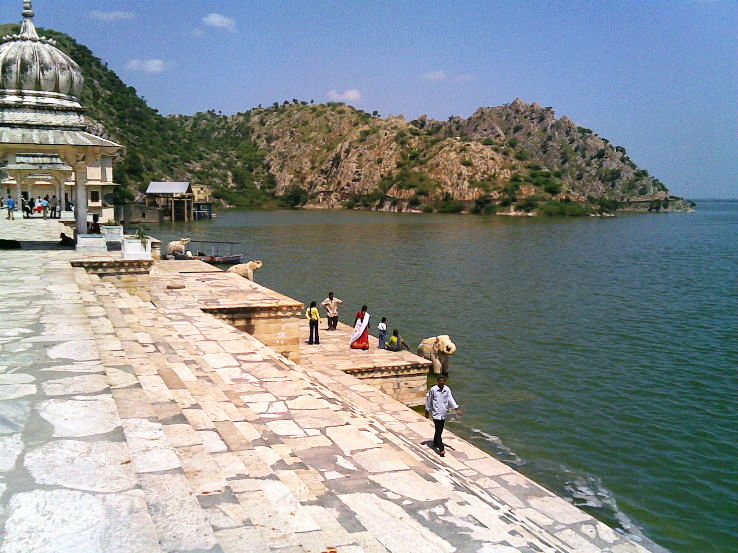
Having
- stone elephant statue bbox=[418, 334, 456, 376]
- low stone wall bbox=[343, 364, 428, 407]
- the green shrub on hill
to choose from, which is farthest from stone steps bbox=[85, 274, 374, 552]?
the green shrub on hill

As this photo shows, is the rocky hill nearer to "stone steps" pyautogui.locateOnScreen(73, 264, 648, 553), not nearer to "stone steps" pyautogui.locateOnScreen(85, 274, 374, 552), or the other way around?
"stone steps" pyautogui.locateOnScreen(73, 264, 648, 553)

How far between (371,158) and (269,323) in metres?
113

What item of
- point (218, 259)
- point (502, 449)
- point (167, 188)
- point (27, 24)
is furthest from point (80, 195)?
point (167, 188)

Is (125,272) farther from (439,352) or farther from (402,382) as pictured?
A: (439,352)

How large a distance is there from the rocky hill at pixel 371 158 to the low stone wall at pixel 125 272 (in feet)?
195

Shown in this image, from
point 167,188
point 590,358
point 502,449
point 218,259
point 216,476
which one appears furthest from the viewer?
point 167,188

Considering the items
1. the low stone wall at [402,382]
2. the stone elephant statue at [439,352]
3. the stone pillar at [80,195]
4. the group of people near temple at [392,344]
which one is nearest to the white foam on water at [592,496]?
the group of people near temple at [392,344]

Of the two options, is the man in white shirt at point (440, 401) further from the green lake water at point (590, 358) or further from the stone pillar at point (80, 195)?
the stone pillar at point (80, 195)

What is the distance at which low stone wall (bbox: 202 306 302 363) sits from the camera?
11617 mm

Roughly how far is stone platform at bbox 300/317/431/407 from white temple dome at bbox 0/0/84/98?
318 inches

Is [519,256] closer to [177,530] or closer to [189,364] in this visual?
[189,364]

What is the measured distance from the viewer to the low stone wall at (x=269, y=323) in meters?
11.6

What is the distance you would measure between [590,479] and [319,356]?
609 cm

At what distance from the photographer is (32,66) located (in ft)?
44.4
